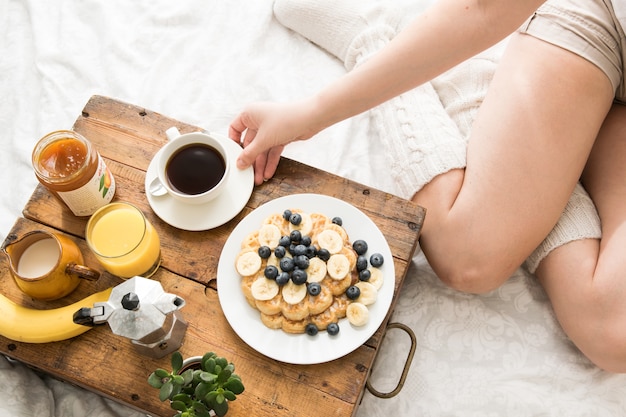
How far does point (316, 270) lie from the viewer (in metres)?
1.06

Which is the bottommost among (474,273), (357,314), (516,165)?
(474,273)

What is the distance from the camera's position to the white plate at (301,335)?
103cm

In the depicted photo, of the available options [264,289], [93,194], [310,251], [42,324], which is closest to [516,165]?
[310,251]

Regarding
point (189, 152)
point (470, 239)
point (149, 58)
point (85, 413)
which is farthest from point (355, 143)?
point (85, 413)

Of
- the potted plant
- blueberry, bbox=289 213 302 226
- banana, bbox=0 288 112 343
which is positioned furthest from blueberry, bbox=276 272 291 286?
banana, bbox=0 288 112 343

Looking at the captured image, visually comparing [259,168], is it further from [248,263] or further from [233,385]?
[233,385]

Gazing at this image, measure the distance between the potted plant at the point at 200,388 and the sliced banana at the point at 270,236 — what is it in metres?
0.27

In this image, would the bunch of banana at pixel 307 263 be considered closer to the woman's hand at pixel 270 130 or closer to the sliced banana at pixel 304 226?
the sliced banana at pixel 304 226

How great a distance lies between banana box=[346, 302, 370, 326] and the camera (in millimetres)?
1033

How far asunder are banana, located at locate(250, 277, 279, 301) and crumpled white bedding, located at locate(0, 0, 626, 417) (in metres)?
0.44

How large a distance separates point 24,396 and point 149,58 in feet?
3.24

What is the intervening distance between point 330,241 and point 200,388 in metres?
0.37

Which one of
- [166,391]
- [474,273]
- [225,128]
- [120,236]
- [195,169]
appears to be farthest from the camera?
[225,128]

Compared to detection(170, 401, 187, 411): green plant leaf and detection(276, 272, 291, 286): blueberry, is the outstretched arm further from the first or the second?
detection(170, 401, 187, 411): green plant leaf
